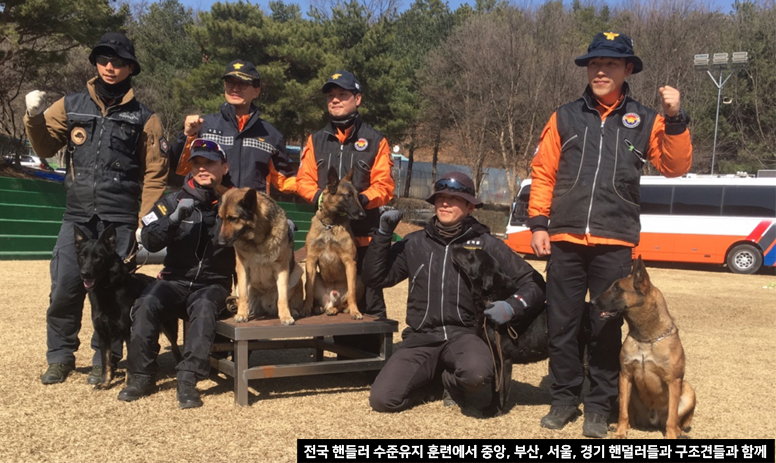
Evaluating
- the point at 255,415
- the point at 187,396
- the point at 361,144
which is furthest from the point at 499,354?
the point at 187,396

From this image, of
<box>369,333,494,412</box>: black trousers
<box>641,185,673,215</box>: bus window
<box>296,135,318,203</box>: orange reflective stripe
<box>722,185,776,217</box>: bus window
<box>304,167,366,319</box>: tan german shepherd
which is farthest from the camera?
<box>641,185,673,215</box>: bus window

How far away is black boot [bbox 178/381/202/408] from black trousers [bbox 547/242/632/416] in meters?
2.29

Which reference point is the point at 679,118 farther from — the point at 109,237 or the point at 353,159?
the point at 109,237

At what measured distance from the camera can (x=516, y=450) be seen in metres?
3.38

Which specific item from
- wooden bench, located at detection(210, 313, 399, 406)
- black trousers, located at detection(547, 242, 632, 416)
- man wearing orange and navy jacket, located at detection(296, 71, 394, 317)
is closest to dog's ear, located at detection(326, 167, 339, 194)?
man wearing orange and navy jacket, located at detection(296, 71, 394, 317)

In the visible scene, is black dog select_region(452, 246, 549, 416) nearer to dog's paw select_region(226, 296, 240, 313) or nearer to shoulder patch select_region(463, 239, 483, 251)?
shoulder patch select_region(463, 239, 483, 251)

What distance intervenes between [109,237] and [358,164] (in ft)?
6.09

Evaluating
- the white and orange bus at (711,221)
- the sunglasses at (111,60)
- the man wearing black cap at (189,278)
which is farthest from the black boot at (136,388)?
the white and orange bus at (711,221)

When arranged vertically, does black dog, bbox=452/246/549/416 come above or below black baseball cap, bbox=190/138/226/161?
below

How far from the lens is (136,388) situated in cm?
416

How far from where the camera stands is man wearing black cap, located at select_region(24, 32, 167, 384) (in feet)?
14.8

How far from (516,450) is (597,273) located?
1193 mm
